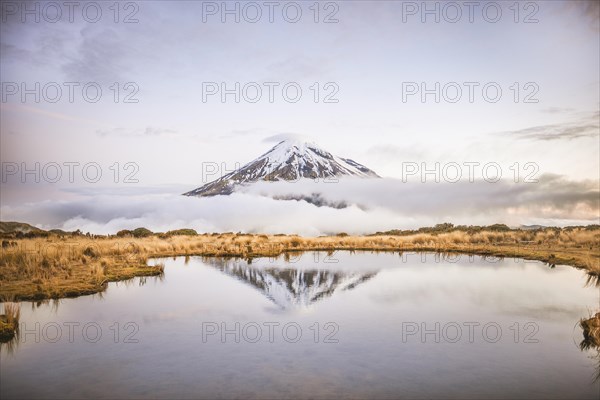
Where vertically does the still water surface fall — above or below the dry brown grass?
below

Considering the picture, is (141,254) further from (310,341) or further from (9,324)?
(310,341)

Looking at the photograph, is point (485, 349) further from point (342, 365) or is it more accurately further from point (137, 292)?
point (137, 292)

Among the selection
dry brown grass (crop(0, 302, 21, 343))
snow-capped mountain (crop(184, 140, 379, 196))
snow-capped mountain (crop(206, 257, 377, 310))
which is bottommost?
snow-capped mountain (crop(206, 257, 377, 310))

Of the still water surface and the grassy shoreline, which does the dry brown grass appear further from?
the grassy shoreline

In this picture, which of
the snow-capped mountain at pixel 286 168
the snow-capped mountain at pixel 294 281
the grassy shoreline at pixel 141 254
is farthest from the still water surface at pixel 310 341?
the snow-capped mountain at pixel 286 168

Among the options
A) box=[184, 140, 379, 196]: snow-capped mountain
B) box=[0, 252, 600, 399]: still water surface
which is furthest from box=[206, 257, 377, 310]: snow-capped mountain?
box=[184, 140, 379, 196]: snow-capped mountain

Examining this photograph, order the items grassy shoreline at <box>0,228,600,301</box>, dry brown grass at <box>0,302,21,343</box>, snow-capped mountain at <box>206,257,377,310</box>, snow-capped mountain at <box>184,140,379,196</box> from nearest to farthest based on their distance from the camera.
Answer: dry brown grass at <box>0,302,21,343</box>
snow-capped mountain at <box>206,257,377,310</box>
grassy shoreline at <box>0,228,600,301</box>
snow-capped mountain at <box>184,140,379,196</box>

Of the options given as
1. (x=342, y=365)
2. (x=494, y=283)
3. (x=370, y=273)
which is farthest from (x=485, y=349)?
(x=370, y=273)
